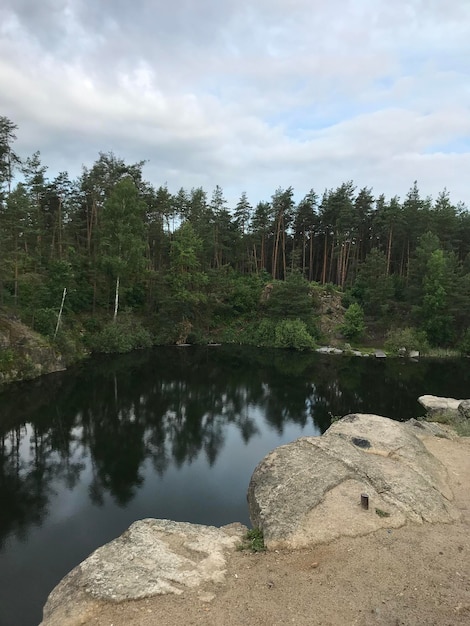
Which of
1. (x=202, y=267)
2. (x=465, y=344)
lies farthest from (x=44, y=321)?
(x=465, y=344)

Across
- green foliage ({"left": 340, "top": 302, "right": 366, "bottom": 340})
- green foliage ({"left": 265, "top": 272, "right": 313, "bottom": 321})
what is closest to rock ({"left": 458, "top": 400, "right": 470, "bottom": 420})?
green foliage ({"left": 340, "top": 302, "right": 366, "bottom": 340})

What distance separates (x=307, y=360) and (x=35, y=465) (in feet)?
95.8

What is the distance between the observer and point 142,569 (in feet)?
26.1

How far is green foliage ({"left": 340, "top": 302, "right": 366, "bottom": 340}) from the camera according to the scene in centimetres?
4744

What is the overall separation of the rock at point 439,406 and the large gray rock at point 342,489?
29.5ft

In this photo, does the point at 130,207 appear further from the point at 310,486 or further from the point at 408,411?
the point at 310,486

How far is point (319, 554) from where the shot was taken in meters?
8.45

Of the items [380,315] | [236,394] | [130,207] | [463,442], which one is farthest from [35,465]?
[380,315]

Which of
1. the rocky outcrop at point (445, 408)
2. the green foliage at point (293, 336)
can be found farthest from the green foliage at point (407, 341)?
the rocky outcrop at point (445, 408)

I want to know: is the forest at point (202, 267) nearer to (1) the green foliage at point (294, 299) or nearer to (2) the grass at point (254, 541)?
(1) the green foliage at point (294, 299)

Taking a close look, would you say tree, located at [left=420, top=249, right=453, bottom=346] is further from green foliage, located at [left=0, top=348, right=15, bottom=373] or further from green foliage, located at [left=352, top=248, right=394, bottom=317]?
green foliage, located at [left=0, top=348, right=15, bottom=373]

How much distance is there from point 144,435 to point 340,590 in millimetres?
14492

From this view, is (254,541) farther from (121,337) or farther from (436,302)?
(436,302)

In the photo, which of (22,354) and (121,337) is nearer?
(22,354)
